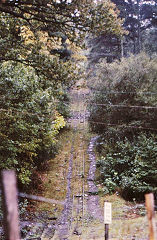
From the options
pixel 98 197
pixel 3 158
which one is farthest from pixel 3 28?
pixel 98 197

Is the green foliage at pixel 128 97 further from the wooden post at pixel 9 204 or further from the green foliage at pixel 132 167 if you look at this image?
the wooden post at pixel 9 204

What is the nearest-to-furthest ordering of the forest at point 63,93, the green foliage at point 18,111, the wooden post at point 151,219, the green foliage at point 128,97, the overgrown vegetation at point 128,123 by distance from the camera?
the wooden post at point 151,219
the forest at point 63,93
the green foliage at point 18,111
the overgrown vegetation at point 128,123
the green foliage at point 128,97

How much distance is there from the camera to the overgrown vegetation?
34.2 feet

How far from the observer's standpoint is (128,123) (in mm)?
13055

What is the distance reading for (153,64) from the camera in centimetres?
1299

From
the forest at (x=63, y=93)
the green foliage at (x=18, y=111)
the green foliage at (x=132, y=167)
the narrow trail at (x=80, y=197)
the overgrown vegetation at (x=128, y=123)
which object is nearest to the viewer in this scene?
the forest at (x=63, y=93)

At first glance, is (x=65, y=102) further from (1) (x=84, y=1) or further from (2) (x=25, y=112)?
(1) (x=84, y=1)

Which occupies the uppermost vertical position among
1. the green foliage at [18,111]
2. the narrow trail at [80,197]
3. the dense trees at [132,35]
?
the dense trees at [132,35]

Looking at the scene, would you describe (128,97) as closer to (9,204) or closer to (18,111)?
(18,111)

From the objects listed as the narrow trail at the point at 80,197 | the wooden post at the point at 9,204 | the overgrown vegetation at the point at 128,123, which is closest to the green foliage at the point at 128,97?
the overgrown vegetation at the point at 128,123

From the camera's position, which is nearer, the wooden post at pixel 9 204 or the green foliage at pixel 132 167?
the wooden post at pixel 9 204

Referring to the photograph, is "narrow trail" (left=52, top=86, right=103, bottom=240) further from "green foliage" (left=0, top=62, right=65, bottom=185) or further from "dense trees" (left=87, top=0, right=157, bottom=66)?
"dense trees" (left=87, top=0, right=157, bottom=66)

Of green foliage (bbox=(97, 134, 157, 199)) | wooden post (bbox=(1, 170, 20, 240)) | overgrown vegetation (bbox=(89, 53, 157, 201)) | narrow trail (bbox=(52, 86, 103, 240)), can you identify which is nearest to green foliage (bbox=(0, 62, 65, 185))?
narrow trail (bbox=(52, 86, 103, 240))

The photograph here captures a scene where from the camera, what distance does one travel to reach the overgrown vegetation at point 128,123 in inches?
411
